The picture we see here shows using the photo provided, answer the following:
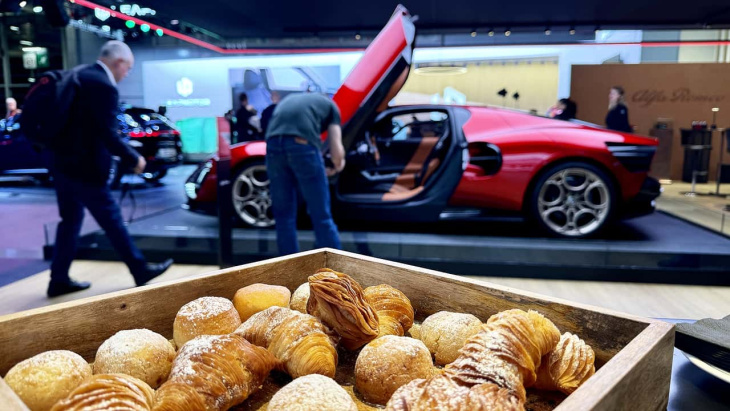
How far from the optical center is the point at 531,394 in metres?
0.62

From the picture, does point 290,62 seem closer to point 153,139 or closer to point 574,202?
point 153,139

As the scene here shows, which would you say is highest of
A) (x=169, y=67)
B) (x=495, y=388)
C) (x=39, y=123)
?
(x=169, y=67)

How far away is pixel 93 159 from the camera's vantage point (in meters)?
2.62

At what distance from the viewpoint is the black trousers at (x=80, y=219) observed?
265 centimetres

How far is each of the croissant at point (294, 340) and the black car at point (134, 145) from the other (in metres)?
2.62

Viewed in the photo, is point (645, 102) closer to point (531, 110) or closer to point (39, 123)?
point (531, 110)

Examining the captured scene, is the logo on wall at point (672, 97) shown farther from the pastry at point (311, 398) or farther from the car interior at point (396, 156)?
the pastry at point (311, 398)

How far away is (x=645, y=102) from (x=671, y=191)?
0.67m

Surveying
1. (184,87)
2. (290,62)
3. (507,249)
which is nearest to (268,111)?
(290,62)

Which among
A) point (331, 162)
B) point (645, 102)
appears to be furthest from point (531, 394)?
point (645, 102)

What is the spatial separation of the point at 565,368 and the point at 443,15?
13.9 feet

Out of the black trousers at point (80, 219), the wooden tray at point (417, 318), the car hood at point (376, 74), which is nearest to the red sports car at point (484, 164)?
the car hood at point (376, 74)

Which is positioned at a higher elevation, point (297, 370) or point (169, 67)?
point (169, 67)

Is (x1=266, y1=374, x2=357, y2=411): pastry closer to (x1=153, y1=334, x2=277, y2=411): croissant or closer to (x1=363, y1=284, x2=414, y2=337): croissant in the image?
(x1=153, y1=334, x2=277, y2=411): croissant
